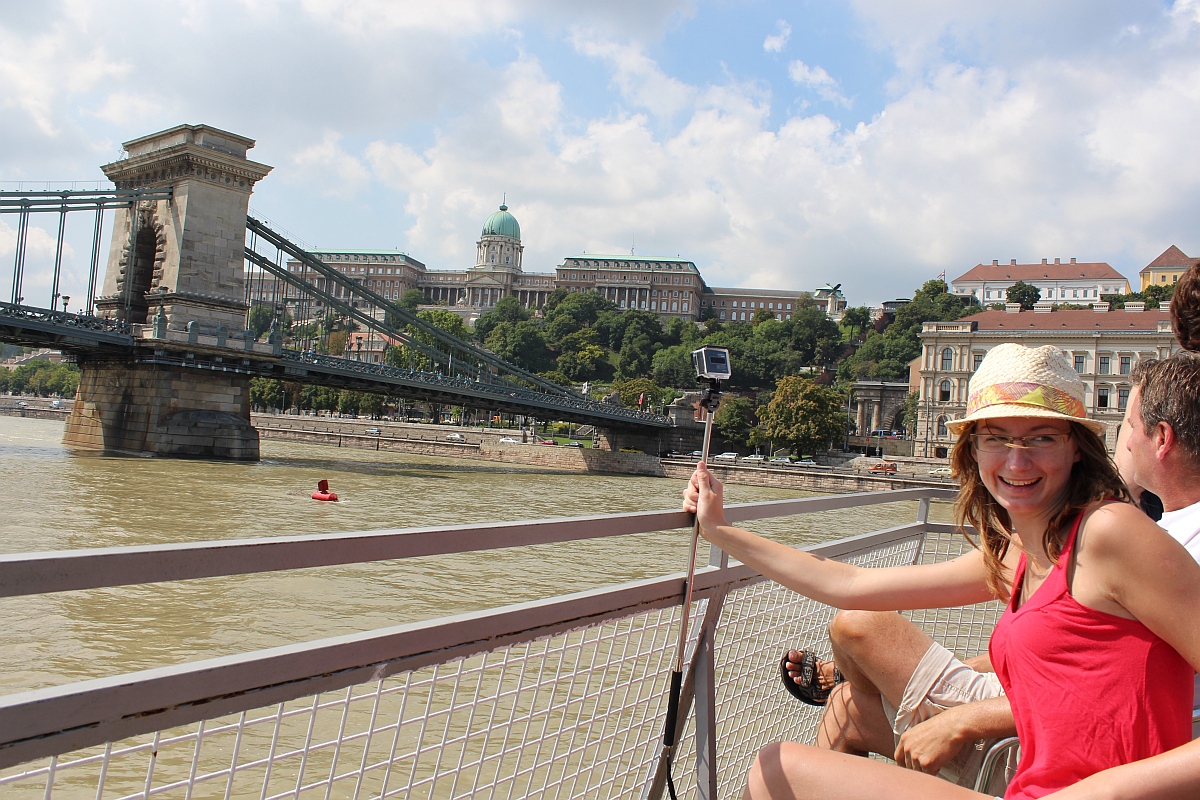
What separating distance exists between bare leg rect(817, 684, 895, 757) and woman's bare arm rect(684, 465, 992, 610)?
330mm

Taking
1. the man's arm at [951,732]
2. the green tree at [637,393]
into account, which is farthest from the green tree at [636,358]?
the man's arm at [951,732]

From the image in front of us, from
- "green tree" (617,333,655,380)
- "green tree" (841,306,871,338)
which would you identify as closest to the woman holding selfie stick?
"green tree" (617,333,655,380)

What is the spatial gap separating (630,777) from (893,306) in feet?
324

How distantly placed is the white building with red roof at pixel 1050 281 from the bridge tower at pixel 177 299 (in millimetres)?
73172

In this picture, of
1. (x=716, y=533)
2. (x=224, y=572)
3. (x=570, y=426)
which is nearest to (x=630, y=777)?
(x=716, y=533)

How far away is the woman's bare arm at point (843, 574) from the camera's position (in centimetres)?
176

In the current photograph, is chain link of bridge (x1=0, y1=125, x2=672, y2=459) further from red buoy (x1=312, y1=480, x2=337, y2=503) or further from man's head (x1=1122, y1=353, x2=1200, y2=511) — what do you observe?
man's head (x1=1122, y1=353, x2=1200, y2=511)

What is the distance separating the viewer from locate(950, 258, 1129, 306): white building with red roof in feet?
263

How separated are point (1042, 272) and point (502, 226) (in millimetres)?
62821

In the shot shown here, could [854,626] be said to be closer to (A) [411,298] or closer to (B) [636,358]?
(B) [636,358]

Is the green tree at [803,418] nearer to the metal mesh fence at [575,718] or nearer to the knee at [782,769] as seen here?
the metal mesh fence at [575,718]

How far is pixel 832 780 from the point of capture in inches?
56.1


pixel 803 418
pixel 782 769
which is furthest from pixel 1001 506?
pixel 803 418

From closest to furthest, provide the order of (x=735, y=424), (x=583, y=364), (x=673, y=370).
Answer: (x=735, y=424) → (x=673, y=370) → (x=583, y=364)
